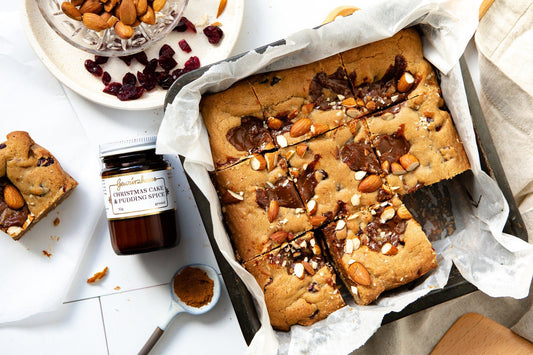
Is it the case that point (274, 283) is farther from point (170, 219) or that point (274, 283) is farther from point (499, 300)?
point (499, 300)

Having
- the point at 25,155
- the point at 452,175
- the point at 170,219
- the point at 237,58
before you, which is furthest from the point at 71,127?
the point at 452,175

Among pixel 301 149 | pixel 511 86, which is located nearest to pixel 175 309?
pixel 301 149

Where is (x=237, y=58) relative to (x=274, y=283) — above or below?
above

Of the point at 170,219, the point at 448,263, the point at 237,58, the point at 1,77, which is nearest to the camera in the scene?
the point at 237,58

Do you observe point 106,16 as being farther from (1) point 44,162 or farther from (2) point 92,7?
(1) point 44,162

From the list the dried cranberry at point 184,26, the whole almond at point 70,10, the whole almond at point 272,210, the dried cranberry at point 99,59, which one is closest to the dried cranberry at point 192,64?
the dried cranberry at point 184,26

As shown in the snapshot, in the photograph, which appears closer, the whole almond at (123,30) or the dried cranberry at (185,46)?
the whole almond at (123,30)

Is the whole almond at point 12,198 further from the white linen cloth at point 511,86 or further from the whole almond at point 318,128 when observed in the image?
the white linen cloth at point 511,86
